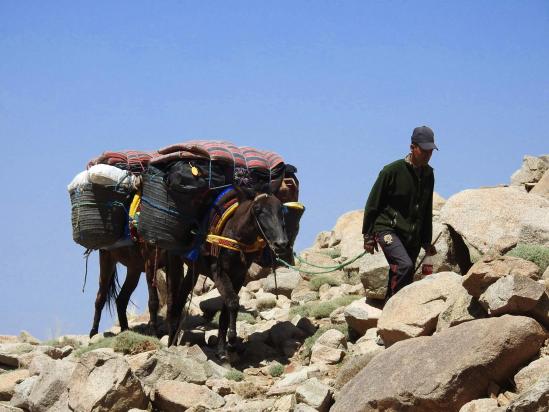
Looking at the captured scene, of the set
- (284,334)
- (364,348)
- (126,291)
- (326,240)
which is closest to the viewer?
(364,348)

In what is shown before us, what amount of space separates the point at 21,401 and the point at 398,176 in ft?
16.5

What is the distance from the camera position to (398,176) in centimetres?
1120

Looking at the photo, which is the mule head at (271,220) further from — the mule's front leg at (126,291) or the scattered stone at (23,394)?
the mule's front leg at (126,291)

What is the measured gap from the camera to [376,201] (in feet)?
36.8

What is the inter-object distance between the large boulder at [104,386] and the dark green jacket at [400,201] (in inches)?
123

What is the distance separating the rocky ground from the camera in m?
8.55

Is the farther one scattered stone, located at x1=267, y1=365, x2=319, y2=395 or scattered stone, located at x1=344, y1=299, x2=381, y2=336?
scattered stone, located at x1=344, y1=299, x2=381, y2=336

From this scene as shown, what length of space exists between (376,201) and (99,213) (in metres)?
5.90

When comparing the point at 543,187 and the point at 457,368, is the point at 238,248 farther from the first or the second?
the point at 543,187

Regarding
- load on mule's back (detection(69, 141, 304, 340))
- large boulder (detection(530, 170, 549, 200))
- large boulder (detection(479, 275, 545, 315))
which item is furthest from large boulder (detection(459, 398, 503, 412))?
large boulder (detection(530, 170, 549, 200))

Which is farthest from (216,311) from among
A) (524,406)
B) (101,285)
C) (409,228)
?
(524,406)

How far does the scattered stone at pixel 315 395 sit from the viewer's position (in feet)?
31.4

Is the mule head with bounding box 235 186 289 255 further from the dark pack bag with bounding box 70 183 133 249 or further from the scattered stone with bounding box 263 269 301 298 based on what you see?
the scattered stone with bounding box 263 269 301 298

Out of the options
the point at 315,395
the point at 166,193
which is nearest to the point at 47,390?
the point at 315,395
